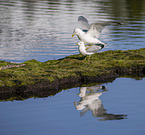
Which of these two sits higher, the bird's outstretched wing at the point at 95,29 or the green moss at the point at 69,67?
the bird's outstretched wing at the point at 95,29

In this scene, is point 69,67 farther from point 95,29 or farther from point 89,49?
point 95,29

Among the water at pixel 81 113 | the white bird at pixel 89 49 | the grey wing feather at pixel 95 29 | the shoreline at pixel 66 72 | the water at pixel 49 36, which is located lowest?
the water at pixel 81 113

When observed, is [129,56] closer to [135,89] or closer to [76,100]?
[135,89]

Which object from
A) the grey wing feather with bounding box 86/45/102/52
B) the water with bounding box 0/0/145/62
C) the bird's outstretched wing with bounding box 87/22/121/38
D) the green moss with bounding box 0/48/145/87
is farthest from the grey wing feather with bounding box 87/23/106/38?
the water with bounding box 0/0/145/62

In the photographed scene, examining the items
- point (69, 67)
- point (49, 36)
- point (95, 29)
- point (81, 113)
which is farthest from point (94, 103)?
point (49, 36)

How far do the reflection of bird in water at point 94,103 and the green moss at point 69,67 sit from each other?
Result: 3.87ft

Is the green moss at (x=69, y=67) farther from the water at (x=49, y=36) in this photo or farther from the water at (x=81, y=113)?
the water at (x=49, y=36)

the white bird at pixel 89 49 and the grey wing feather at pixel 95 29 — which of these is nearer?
the grey wing feather at pixel 95 29

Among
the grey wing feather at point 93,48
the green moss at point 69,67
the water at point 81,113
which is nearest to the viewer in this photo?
the water at point 81,113

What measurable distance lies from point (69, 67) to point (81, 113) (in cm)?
489

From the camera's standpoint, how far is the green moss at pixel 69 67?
15344 mm

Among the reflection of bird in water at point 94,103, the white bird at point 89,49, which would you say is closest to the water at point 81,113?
the reflection of bird in water at point 94,103

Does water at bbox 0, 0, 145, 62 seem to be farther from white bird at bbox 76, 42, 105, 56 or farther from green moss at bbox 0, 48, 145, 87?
white bird at bbox 76, 42, 105, 56

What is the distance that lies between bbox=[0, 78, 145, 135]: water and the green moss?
1.14 meters
